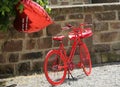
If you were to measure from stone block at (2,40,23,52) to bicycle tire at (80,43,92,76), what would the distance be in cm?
129

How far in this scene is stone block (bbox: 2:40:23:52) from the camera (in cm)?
701

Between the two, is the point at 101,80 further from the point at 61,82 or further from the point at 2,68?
the point at 2,68

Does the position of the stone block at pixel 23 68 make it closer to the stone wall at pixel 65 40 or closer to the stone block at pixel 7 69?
the stone wall at pixel 65 40

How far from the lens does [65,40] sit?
7363 mm

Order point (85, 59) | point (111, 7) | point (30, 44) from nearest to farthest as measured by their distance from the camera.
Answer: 1. point (85, 59)
2. point (30, 44)
3. point (111, 7)

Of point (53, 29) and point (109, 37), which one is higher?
point (53, 29)

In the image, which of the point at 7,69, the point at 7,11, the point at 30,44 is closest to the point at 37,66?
the point at 30,44

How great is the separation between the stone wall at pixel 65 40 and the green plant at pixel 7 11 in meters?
0.43

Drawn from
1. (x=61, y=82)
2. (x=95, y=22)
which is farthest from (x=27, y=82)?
(x=95, y=22)

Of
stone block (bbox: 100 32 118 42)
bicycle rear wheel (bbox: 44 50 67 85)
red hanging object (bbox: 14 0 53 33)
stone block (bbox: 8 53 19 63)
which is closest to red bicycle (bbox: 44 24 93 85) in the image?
bicycle rear wheel (bbox: 44 50 67 85)

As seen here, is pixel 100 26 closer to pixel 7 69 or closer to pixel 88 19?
pixel 88 19

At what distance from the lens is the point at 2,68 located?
23.1 feet

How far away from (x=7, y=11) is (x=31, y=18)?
49 cm

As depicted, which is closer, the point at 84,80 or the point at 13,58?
the point at 84,80
